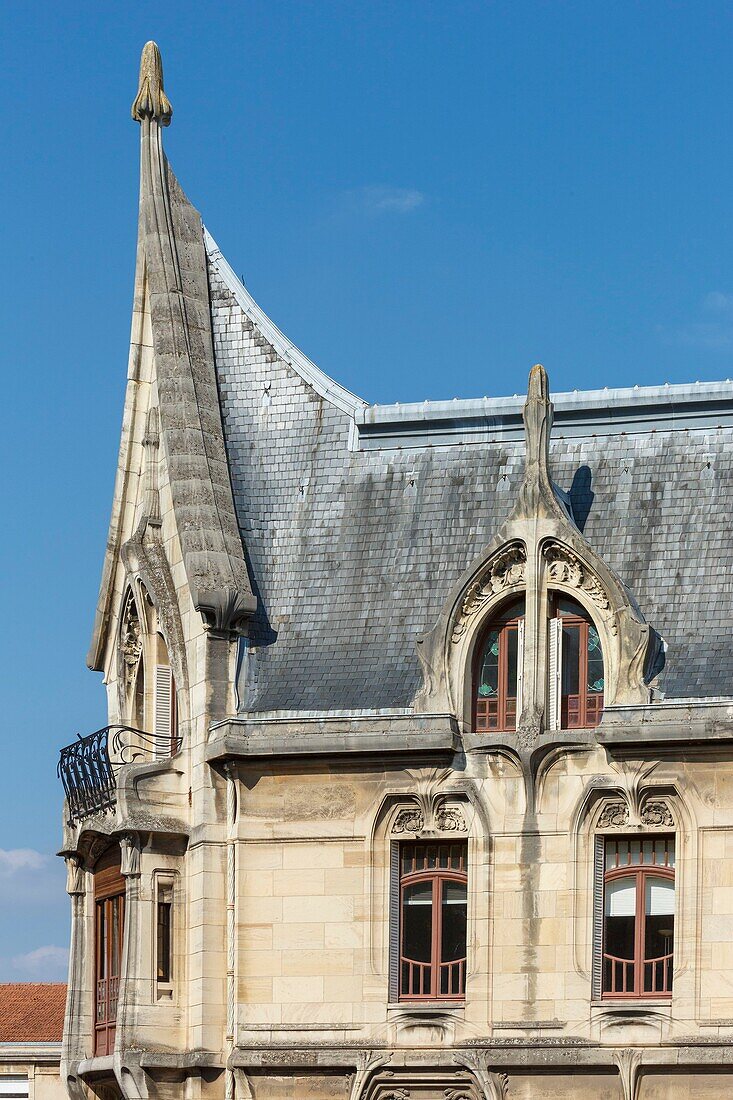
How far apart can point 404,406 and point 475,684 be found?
228 inches

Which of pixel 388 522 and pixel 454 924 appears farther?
pixel 388 522

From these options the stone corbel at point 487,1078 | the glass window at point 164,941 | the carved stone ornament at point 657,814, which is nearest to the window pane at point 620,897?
the carved stone ornament at point 657,814

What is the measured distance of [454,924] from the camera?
41.3 meters

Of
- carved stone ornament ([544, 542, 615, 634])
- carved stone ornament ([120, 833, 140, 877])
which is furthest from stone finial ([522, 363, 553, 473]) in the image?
carved stone ornament ([120, 833, 140, 877])

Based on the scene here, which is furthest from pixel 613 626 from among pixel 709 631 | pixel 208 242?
pixel 208 242

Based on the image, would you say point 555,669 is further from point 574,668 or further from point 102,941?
point 102,941

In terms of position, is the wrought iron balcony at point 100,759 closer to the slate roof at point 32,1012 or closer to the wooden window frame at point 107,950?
the wooden window frame at point 107,950

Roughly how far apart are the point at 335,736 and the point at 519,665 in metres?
3.17

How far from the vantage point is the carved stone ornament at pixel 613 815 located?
40594 mm

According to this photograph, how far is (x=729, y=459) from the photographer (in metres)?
43.1

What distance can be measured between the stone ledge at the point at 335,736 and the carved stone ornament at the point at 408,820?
956mm

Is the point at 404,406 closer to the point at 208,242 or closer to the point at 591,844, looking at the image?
the point at 208,242

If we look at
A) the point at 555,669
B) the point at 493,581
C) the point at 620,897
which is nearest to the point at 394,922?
the point at 620,897

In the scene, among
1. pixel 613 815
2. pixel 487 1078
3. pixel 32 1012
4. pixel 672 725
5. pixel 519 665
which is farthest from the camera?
pixel 32 1012
